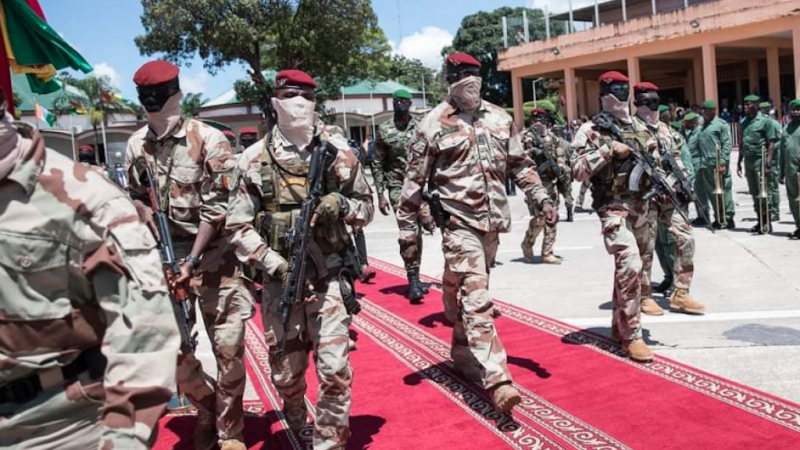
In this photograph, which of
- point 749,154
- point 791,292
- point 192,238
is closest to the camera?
point 192,238

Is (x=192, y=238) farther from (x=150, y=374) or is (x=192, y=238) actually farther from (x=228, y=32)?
(x=228, y=32)

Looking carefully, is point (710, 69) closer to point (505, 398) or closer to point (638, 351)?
point (638, 351)

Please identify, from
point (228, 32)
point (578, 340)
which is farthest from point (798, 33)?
point (578, 340)

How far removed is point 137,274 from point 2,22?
5614 millimetres

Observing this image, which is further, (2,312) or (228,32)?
(228,32)

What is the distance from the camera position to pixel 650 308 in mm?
6766

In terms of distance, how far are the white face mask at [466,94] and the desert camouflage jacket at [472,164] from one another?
0.16 ft

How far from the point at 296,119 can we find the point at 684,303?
4.31 meters

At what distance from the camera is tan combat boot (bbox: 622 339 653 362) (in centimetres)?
531

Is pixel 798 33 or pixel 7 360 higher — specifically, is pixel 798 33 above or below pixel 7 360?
above

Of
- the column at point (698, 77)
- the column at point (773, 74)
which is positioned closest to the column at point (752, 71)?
the column at point (698, 77)

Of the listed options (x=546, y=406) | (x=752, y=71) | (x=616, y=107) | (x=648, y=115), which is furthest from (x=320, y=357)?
(x=752, y=71)

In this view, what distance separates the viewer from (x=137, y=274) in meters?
1.98

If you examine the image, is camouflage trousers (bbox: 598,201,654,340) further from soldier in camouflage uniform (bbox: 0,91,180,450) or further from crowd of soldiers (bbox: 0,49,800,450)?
soldier in camouflage uniform (bbox: 0,91,180,450)
